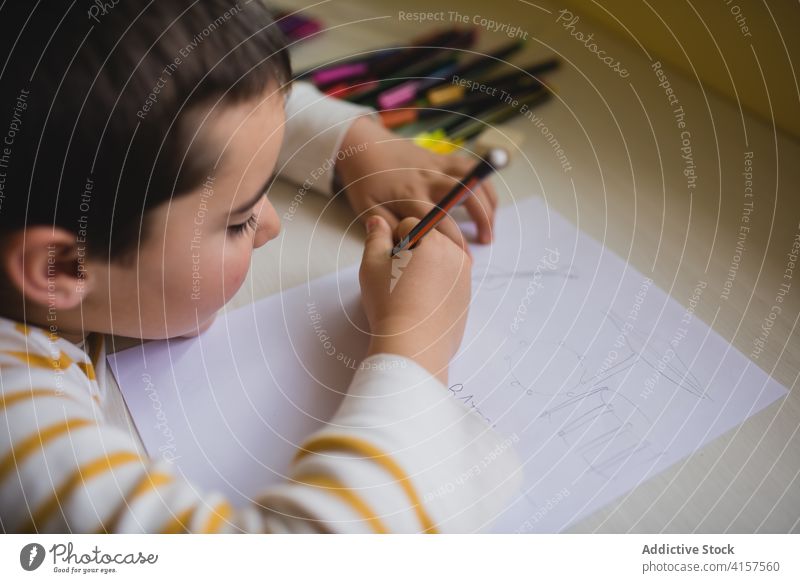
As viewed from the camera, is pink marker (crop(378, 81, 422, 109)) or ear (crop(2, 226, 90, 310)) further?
pink marker (crop(378, 81, 422, 109))

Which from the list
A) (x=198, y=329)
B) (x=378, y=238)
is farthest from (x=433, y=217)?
(x=198, y=329)

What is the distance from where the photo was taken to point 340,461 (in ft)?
0.98

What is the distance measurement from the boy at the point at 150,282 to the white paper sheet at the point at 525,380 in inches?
0.6

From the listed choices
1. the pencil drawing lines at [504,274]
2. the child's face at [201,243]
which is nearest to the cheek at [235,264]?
the child's face at [201,243]

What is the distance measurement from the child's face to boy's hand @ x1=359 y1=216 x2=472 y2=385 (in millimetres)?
70

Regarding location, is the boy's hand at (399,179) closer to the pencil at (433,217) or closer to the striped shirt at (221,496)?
the pencil at (433,217)

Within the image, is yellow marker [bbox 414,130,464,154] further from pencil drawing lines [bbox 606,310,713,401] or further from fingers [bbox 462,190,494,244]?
pencil drawing lines [bbox 606,310,713,401]

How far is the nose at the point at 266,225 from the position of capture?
14.9 inches

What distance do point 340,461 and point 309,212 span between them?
182mm

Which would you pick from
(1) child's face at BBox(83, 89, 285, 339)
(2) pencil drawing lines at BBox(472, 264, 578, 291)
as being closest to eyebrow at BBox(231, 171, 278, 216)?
(1) child's face at BBox(83, 89, 285, 339)

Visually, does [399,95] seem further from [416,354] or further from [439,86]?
[416,354]

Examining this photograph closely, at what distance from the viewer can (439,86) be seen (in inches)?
20.2

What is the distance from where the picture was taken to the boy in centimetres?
28

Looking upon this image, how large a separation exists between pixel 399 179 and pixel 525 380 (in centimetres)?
17
